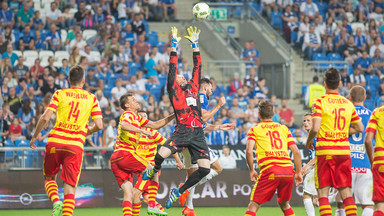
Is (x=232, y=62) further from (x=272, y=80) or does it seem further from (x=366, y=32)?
(x=366, y=32)

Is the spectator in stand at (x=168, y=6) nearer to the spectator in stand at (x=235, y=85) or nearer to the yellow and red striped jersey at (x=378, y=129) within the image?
the spectator in stand at (x=235, y=85)

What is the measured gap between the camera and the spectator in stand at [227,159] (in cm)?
1538

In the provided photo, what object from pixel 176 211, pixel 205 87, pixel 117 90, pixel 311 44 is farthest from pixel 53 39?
pixel 205 87

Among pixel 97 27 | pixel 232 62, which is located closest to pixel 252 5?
pixel 232 62

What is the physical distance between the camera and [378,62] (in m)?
23.5

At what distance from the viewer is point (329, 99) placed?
29.9ft

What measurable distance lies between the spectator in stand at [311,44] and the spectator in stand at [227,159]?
9.44 meters

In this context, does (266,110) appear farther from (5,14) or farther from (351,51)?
(351,51)

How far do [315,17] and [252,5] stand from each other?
255cm

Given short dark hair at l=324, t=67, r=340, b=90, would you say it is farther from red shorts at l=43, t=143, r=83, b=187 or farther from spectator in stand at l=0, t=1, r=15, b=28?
spectator in stand at l=0, t=1, r=15, b=28

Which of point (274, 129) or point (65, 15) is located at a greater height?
point (65, 15)

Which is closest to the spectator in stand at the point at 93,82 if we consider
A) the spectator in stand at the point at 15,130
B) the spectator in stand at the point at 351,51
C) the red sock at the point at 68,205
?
the spectator in stand at the point at 15,130

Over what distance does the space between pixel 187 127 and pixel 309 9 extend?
52.3 feet

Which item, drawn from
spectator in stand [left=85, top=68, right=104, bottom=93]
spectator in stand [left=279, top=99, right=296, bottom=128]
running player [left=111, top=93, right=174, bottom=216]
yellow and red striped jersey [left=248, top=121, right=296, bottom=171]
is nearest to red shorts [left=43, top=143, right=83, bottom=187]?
running player [left=111, top=93, right=174, bottom=216]
